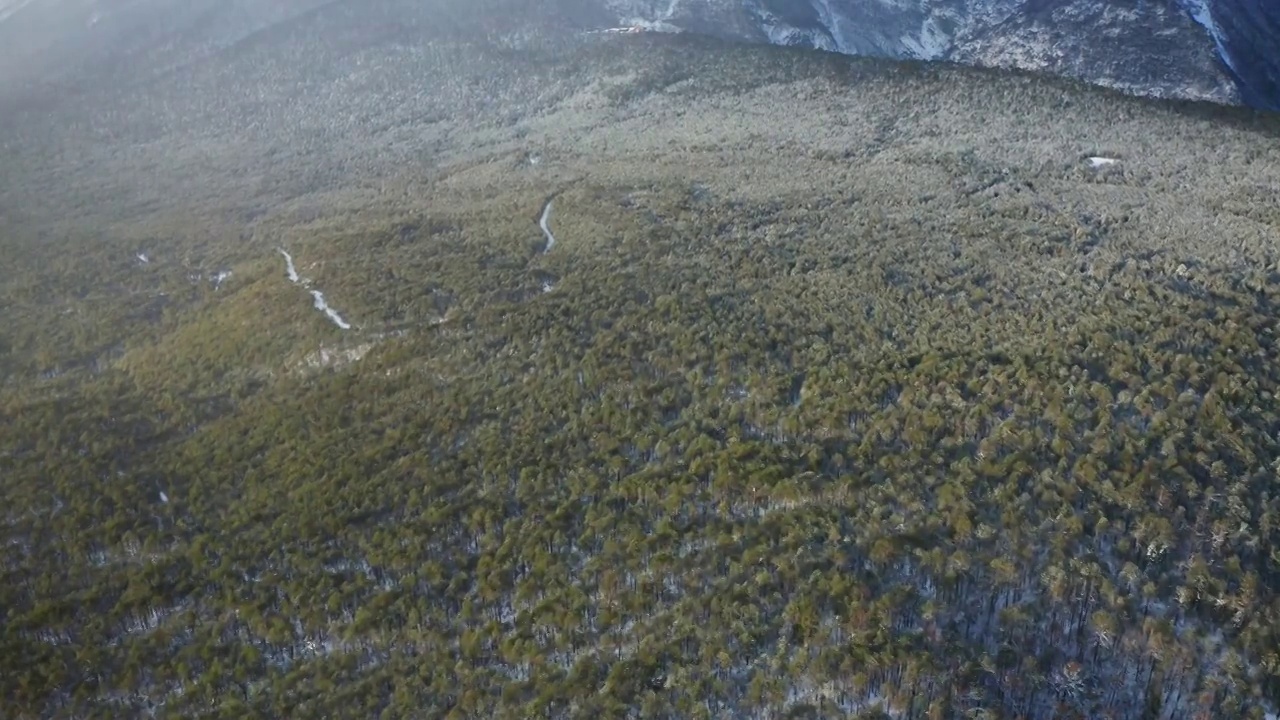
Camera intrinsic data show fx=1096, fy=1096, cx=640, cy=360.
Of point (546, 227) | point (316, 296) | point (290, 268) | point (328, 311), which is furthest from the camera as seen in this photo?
point (546, 227)

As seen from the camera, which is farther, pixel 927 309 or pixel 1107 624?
pixel 927 309

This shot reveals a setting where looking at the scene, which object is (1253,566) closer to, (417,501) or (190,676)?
(417,501)

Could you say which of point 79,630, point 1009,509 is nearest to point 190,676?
point 79,630

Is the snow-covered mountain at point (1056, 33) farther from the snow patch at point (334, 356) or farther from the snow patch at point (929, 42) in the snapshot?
the snow patch at point (334, 356)

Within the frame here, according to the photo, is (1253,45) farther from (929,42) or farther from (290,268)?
(290,268)

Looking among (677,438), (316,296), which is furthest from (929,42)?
(677,438)

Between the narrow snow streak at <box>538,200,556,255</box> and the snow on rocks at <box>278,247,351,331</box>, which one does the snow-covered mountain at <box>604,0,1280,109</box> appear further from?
the snow on rocks at <box>278,247,351,331</box>
